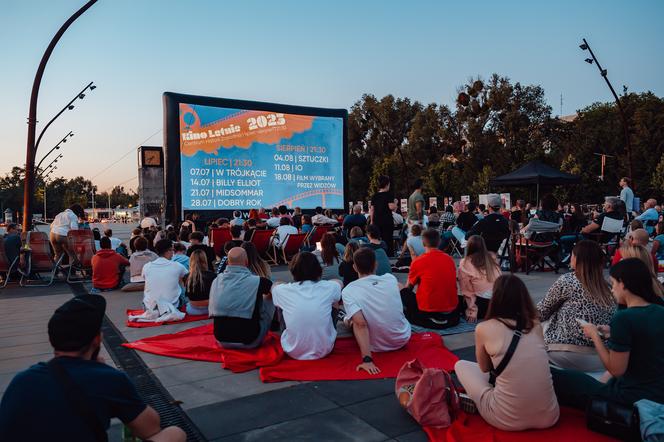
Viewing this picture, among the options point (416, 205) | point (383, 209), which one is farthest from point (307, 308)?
point (416, 205)

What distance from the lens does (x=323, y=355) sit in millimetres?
4703

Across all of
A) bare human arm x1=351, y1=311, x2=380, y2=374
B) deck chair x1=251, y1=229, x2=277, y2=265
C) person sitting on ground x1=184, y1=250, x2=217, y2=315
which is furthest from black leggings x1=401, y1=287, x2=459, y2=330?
deck chair x1=251, y1=229, x2=277, y2=265

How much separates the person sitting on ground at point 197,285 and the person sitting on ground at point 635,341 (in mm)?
5095

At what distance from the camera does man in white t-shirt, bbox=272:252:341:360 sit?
15.1 ft

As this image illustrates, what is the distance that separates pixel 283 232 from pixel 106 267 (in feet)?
14.4

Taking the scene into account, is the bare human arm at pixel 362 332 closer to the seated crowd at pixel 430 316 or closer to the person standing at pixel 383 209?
the seated crowd at pixel 430 316

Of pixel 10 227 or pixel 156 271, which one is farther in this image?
pixel 10 227

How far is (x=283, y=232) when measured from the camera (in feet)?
40.9

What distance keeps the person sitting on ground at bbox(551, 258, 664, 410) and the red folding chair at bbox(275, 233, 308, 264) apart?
9.85 meters

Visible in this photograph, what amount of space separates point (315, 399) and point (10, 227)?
30.7 ft

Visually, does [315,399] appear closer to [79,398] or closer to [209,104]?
[79,398]

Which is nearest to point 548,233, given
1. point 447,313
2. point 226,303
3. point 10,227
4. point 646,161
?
point 447,313

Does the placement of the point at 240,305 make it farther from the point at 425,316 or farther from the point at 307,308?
the point at 425,316

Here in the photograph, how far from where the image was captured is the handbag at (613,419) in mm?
2730
